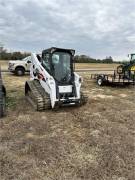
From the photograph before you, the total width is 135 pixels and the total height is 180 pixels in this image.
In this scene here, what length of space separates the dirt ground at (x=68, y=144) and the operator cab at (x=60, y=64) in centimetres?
122

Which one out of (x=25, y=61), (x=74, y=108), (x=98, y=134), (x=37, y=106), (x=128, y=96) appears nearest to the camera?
(x=98, y=134)

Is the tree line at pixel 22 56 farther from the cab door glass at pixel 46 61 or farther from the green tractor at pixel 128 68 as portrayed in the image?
the cab door glass at pixel 46 61

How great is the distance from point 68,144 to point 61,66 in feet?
13.7

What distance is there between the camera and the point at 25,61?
814 inches

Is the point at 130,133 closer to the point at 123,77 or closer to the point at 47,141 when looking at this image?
the point at 47,141

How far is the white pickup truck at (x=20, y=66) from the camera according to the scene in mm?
20547

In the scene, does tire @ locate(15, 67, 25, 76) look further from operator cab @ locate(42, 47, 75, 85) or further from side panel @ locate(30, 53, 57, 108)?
operator cab @ locate(42, 47, 75, 85)

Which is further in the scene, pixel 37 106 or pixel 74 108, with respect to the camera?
pixel 74 108

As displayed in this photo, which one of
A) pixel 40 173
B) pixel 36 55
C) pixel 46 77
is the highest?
pixel 36 55

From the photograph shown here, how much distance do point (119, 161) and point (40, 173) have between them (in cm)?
167

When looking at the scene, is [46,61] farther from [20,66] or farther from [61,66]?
[20,66]

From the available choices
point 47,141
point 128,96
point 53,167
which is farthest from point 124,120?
point 128,96

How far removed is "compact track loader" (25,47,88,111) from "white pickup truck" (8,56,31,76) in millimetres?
10953

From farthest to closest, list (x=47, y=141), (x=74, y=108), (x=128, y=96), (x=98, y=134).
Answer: (x=128, y=96) < (x=74, y=108) < (x=98, y=134) < (x=47, y=141)
